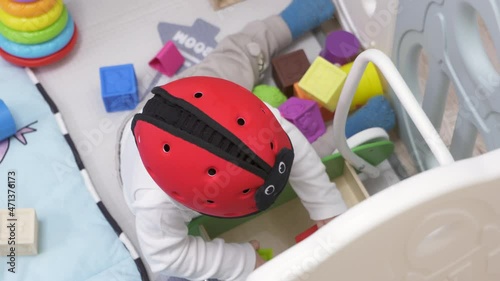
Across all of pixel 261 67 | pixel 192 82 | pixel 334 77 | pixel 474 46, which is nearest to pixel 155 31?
pixel 261 67

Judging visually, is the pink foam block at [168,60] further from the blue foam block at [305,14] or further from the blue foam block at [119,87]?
the blue foam block at [305,14]

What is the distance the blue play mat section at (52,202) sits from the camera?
107 centimetres

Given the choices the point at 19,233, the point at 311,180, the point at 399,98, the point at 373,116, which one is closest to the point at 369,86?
the point at 373,116

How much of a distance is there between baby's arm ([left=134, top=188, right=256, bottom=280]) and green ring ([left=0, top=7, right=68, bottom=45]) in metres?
0.44

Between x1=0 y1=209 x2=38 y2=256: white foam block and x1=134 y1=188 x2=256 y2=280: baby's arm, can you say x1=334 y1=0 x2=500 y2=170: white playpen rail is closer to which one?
x1=134 y1=188 x2=256 y2=280: baby's arm

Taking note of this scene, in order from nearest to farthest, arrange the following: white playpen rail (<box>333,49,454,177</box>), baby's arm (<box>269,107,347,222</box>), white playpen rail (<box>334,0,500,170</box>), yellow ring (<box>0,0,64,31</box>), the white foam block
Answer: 1. white playpen rail (<box>333,49,454,177</box>)
2. white playpen rail (<box>334,0,500,170</box>)
3. baby's arm (<box>269,107,347,222</box>)
4. the white foam block
5. yellow ring (<box>0,0,64,31</box>)

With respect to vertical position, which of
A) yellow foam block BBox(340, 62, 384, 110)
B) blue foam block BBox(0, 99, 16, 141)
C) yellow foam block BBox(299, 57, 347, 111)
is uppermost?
blue foam block BBox(0, 99, 16, 141)

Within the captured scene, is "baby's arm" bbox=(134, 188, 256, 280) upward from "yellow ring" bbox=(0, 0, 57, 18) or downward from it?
downward

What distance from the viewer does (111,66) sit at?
1.21 metres

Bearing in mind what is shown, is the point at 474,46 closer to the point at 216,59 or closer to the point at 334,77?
the point at 334,77

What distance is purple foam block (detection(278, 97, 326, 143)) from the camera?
3.68 feet

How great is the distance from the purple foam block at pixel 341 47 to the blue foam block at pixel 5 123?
0.56 m

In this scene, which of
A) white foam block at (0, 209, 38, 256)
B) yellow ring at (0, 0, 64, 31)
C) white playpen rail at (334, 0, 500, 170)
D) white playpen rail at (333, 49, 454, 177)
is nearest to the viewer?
white playpen rail at (333, 49, 454, 177)

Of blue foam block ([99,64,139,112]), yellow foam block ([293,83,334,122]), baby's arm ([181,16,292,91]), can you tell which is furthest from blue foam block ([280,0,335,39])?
blue foam block ([99,64,139,112])
